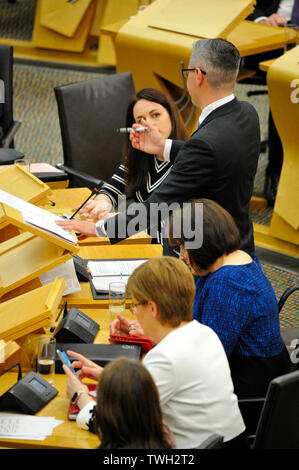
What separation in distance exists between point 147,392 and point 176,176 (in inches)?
54.4

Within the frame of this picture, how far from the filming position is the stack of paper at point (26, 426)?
187 centimetres

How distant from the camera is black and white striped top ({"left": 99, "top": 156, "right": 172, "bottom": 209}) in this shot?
3410 mm

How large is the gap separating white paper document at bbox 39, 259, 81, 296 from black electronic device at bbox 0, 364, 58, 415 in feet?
1.89

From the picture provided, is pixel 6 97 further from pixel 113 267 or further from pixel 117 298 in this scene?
pixel 117 298

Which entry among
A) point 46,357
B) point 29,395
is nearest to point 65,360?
point 46,357

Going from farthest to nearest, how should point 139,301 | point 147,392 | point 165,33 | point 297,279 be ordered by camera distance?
point 165,33
point 297,279
point 139,301
point 147,392

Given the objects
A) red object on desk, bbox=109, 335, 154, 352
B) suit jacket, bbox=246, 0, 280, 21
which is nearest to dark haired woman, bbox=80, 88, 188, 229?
red object on desk, bbox=109, 335, 154, 352

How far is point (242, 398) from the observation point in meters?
2.29

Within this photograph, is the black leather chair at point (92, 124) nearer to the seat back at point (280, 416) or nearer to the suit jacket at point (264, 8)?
the suit jacket at point (264, 8)

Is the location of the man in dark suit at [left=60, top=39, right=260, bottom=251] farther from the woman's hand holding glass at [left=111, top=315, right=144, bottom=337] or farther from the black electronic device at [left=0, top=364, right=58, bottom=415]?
the black electronic device at [left=0, top=364, right=58, bottom=415]

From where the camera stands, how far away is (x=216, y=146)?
2.67 meters

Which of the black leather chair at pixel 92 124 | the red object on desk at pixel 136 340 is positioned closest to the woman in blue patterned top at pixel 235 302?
the red object on desk at pixel 136 340
